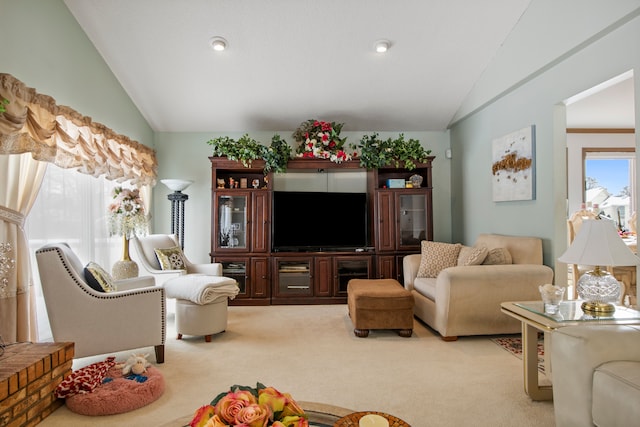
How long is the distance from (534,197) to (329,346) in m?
2.40

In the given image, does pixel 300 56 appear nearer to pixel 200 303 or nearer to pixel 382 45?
pixel 382 45

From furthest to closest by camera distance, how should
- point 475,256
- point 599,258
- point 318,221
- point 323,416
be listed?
1. point 318,221
2. point 475,256
3. point 599,258
4. point 323,416

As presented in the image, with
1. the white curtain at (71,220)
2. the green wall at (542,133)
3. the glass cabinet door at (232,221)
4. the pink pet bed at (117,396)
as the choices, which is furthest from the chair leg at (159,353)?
the green wall at (542,133)

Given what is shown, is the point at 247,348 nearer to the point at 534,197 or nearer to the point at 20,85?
the point at 20,85

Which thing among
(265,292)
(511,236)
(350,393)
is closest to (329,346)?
(350,393)

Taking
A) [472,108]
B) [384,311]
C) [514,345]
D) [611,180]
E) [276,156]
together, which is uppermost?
[472,108]

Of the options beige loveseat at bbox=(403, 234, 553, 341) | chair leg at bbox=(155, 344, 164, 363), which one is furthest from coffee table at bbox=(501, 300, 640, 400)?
chair leg at bbox=(155, 344, 164, 363)

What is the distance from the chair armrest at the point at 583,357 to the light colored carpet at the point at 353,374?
0.38 m

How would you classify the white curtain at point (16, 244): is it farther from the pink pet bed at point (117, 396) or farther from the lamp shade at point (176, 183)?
the lamp shade at point (176, 183)

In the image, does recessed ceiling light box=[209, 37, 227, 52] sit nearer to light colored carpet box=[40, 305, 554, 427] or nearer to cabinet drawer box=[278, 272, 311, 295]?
cabinet drawer box=[278, 272, 311, 295]

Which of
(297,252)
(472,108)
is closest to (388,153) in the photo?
(472,108)

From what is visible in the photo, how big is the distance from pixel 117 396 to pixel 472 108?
4594 millimetres

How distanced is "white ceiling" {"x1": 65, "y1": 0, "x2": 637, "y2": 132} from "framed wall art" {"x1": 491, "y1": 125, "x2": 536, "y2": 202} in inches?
24.4

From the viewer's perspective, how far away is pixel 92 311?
2637 millimetres
